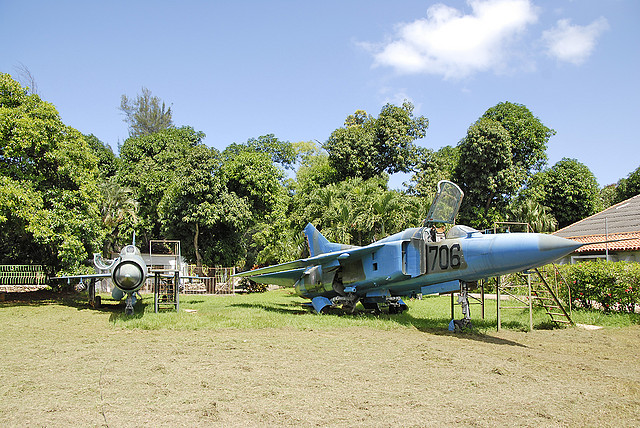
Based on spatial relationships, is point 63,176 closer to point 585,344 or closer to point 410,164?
point 585,344

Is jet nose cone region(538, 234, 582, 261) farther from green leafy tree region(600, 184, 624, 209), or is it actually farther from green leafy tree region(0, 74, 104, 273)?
green leafy tree region(600, 184, 624, 209)

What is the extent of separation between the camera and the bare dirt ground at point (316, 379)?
16.8 ft

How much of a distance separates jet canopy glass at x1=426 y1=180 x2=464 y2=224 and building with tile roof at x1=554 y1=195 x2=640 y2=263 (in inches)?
544

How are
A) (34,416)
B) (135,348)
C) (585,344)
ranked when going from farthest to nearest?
1. (585,344)
2. (135,348)
3. (34,416)

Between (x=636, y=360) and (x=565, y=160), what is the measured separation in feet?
105

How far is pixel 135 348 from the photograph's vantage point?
357 inches

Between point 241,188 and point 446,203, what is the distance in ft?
66.5

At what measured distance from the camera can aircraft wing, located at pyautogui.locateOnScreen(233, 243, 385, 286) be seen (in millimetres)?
14078

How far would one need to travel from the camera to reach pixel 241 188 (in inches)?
1169

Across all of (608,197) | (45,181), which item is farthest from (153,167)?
(608,197)

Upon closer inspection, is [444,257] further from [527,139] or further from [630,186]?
[630,186]

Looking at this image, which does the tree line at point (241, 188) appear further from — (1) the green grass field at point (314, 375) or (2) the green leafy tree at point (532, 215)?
(1) the green grass field at point (314, 375)

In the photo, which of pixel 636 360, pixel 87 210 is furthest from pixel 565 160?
pixel 87 210

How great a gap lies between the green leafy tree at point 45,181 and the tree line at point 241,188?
0.05m
